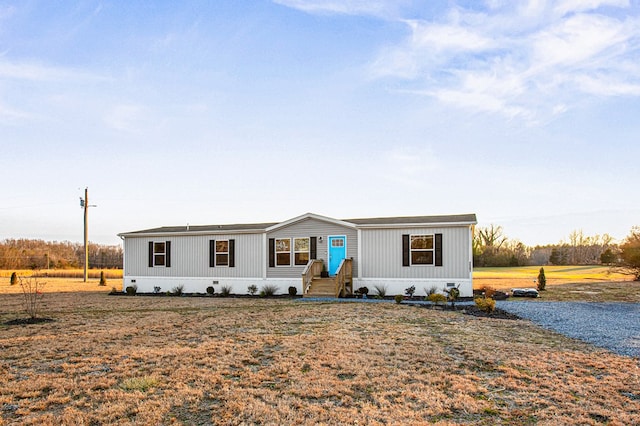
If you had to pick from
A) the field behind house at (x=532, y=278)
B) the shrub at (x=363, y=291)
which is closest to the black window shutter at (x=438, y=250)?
the shrub at (x=363, y=291)

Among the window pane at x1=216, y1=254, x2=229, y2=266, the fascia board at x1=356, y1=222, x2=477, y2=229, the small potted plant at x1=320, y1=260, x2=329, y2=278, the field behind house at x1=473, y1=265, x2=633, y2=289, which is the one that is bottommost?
the field behind house at x1=473, y1=265, x2=633, y2=289

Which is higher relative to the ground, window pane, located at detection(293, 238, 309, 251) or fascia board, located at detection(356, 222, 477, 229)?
fascia board, located at detection(356, 222, 477, 229)

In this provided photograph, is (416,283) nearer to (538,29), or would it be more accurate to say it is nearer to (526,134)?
(526,134)

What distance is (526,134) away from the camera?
17.2 meters

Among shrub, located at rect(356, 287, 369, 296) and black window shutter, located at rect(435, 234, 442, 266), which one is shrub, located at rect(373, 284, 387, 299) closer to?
shrub, located at rect(356, 287, 369, 296)

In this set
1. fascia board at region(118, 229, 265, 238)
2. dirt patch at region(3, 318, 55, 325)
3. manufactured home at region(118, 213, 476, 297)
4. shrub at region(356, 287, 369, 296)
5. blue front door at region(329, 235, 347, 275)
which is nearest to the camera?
dirt patch at region(3, 318, 55, 325)

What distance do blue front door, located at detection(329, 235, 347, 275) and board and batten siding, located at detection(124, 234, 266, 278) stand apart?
2940 mm

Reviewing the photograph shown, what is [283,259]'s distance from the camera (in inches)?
762

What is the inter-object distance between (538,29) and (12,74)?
15.7 metres

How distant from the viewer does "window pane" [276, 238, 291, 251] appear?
19.2 meters

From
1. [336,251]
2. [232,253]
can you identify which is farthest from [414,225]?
[232,253]

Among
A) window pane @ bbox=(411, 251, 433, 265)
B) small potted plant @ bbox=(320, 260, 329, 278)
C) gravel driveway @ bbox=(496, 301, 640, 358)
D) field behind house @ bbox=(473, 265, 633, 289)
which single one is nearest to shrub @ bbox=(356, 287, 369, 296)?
small potted plant @ bbox=(320, 260, 329, 278)

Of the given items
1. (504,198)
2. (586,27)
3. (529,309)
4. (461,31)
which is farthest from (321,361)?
(504,198)

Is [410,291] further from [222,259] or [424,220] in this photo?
[222,259]
